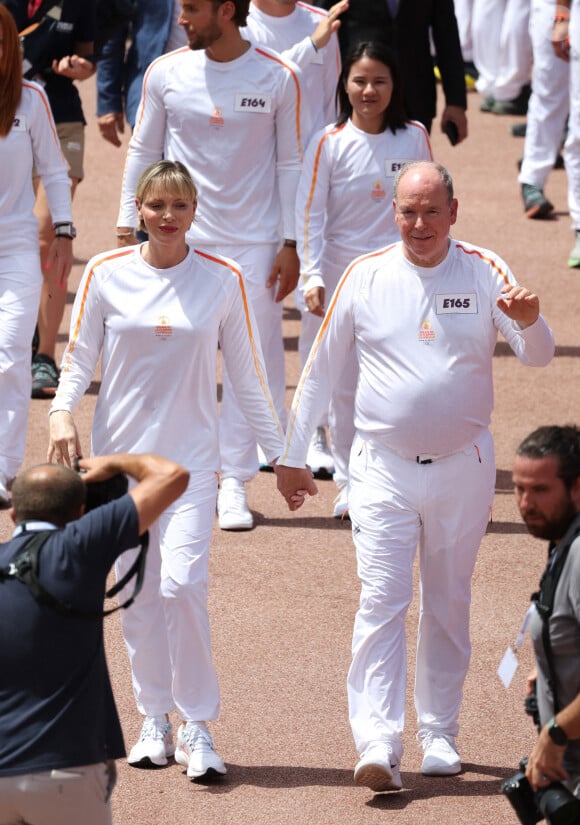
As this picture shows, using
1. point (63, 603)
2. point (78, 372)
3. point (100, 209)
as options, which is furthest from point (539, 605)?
point (100, 209)

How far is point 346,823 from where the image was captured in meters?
5.93

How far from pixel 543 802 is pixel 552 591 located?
55cm

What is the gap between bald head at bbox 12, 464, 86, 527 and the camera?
15.2ft

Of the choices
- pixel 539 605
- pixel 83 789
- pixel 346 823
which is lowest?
pixel 346 823

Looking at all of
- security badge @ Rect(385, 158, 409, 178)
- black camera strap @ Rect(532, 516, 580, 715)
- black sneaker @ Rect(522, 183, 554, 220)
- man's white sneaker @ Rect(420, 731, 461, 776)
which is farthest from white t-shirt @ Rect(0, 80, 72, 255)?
black sneaker @ Rect(522, 183, 554, 220)

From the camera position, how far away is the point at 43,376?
10422 millimetres

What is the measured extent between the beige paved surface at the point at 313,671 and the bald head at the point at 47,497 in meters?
1.68

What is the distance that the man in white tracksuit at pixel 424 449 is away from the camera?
6.20 meters

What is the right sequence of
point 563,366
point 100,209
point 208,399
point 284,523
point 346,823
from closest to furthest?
point 346,823, point 208,399, point 284,523, point 563,366, point 100,209

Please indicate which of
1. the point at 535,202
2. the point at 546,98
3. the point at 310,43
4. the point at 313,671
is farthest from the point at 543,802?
the point at 535,202

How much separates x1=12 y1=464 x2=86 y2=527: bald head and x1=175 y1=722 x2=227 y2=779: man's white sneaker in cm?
178

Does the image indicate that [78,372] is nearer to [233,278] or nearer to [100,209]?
[233,278]

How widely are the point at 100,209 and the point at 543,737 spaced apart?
10.8 metres

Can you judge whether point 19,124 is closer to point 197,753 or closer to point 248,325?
point 248,325
